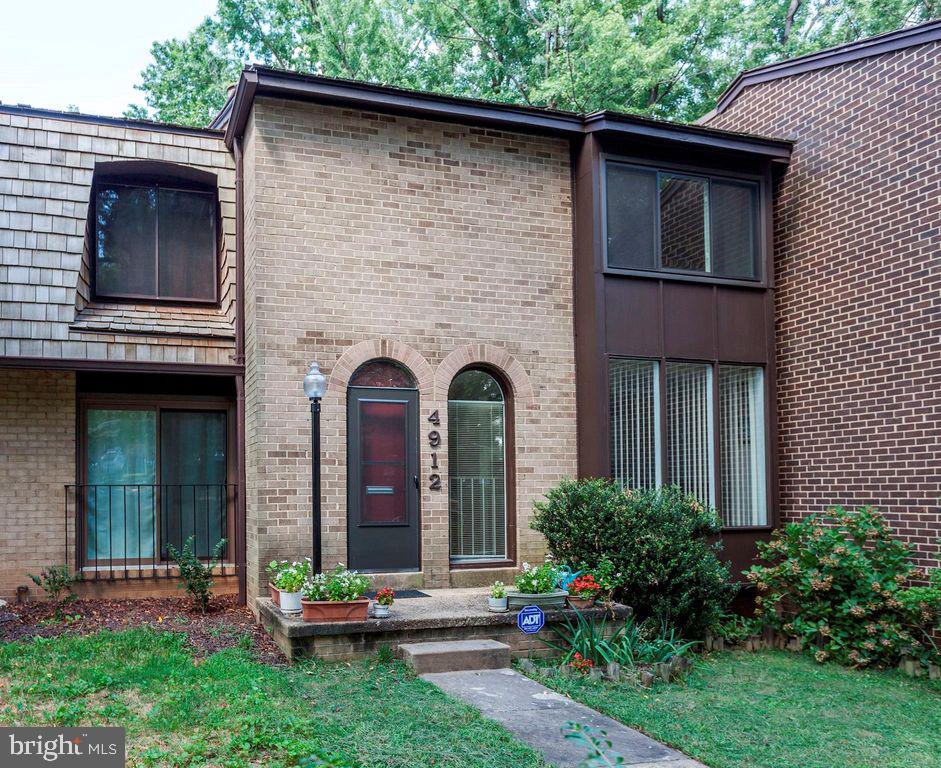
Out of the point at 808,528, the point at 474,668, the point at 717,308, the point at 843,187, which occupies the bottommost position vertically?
the point at 474,668

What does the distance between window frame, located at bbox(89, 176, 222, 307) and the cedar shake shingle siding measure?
9cm

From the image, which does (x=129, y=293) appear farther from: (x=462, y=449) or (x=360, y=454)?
(x=462, y=449)

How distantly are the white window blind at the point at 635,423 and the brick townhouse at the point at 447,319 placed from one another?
1.3 inches

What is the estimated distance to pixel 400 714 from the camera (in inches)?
229

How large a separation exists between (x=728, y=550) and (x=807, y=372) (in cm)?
233

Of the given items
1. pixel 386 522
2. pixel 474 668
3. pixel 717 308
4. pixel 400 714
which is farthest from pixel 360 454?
pixel 717 308

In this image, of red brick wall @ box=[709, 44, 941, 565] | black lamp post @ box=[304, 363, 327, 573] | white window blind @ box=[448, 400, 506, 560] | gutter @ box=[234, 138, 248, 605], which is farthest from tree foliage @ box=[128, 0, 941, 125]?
black lamp post @ box=[304, 363, 327, 573]

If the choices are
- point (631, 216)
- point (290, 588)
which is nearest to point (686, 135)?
point (631, 216)

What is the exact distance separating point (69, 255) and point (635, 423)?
21.6ft

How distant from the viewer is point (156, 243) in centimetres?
1030

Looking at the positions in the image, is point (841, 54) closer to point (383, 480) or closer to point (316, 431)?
point (383, 480)

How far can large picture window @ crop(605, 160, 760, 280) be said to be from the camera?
10.1 metres

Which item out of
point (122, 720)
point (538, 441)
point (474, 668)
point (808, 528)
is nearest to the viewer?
point (122, 720)

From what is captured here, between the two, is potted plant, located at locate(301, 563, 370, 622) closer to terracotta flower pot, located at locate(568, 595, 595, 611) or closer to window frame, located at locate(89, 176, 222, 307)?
terracotta flower pot, located at locate(568, 595, 595, 611)
